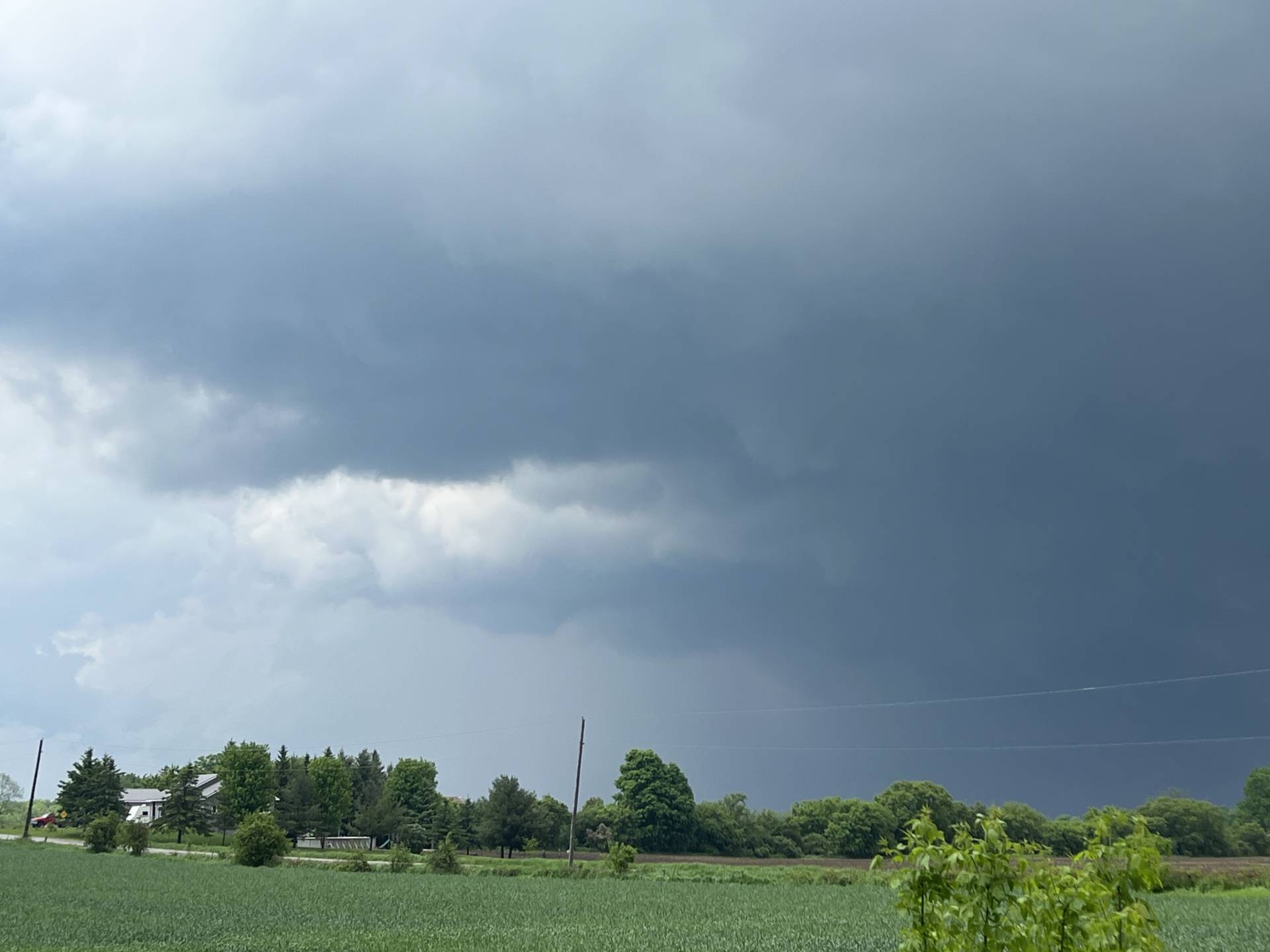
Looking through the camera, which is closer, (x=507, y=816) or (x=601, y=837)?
(x=507, y=816)

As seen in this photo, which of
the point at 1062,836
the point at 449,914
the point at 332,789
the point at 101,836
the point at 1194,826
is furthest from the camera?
the point at 332,789

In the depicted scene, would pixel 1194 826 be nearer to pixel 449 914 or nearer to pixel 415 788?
pixel 449 914

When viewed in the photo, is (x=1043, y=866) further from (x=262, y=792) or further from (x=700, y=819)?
(x=262, y=792)

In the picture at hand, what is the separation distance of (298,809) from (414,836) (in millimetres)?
14668

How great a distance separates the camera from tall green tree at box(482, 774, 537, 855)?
86.1 m

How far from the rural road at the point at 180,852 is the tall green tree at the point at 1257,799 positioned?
5019 inches

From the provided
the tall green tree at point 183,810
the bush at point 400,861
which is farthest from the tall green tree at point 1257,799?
the tall green tree at point 183,810

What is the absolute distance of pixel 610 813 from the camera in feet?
331

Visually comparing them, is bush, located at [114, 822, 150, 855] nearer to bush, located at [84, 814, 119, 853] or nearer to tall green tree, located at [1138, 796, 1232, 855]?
bush, located at [84, 814, 119, 853]

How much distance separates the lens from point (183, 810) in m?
96.8

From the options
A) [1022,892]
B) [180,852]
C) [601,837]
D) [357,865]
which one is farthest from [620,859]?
[1022,892]

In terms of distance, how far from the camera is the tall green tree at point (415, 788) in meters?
112

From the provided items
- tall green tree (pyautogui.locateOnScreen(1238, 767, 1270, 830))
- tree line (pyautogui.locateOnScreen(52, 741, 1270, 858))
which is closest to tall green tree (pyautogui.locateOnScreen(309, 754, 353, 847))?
tree line (pyautogui.locateOnScreen(52, 741, 1270, 858))

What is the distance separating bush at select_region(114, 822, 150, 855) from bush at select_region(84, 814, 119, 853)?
2.67 ft
